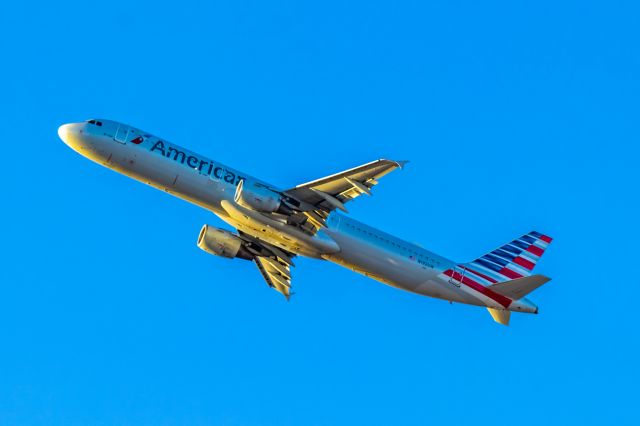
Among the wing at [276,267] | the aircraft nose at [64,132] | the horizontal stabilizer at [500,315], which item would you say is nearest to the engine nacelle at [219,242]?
the wing at [276,267]

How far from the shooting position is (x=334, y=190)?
56.8 metres

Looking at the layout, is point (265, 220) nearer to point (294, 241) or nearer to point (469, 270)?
point (294, 241)

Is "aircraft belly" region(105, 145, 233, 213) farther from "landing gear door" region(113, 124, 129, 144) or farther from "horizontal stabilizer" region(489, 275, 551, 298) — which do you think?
"horizontal stabilizer" region(489, 275, 551, 298)

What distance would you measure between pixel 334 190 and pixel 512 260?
17.0 metres

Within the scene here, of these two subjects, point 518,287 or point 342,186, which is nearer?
point 342,186

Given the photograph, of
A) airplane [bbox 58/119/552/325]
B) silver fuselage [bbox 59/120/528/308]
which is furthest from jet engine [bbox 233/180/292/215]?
silver fuselage [bbox 59/120/528/308]

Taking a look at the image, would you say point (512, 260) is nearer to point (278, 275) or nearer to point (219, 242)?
point (278, 275)

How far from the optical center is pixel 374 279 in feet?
203

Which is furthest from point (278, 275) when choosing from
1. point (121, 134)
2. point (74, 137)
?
point (74, 137)

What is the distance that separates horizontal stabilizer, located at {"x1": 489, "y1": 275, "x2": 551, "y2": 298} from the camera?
196 ft

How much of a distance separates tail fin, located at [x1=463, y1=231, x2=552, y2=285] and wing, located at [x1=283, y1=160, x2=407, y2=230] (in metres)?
11.9

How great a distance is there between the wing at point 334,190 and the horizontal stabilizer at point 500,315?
1433cm

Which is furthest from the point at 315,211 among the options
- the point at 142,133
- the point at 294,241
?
the point at 142,133

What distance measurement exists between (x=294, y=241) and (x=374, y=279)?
6.66m
